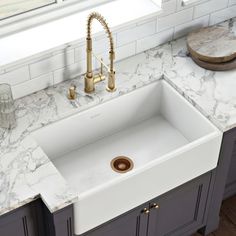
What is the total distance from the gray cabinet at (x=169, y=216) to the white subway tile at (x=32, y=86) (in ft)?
2.57

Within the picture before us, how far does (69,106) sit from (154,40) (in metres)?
0.69

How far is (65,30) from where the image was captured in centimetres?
309

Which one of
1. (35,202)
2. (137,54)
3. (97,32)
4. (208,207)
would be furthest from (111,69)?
(208,207)

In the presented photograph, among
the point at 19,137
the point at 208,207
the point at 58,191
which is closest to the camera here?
the point at 58,191

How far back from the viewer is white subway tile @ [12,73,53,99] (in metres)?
3.03

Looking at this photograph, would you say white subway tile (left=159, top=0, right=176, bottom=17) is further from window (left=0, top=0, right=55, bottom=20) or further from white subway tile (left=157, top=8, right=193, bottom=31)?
window (left=0, top=0, right=55, bottom=20)

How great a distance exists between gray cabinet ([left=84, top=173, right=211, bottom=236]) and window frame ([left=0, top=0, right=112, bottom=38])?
3.54ft

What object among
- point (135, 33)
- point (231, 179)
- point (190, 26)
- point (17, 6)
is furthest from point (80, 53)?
point (231, 179)

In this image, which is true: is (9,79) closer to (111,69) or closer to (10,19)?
(10,19)

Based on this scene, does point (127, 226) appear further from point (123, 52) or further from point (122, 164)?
point (123, 52)

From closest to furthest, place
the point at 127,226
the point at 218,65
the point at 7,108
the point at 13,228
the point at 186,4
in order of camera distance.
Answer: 1. the point at 13,228
2. the point at 7,108
3. the point at 127,226
4. the point at 218,65
5. the point at 186,4

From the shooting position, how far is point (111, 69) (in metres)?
2.93

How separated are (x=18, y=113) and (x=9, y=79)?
176mm

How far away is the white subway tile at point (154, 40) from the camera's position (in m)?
3.34
